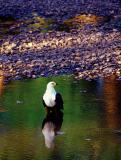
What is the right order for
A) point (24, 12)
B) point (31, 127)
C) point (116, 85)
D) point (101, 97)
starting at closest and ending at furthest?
point (31, 127) → point (101, 97) → point (116, 85) → point (24, 12)

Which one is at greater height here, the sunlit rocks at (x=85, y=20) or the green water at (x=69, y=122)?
the green water at (x=69, y=122)

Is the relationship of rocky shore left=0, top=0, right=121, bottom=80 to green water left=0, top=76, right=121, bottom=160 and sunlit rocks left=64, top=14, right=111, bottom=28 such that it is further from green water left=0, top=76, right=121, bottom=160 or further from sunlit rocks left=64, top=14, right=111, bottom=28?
green water left=0, top=76, right=121, bottom=160

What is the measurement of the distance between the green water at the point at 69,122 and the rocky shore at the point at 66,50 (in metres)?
2.22

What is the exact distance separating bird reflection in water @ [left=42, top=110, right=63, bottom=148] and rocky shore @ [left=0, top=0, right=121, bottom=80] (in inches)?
253

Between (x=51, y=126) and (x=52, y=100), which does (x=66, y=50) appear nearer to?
(x=52, y=100)

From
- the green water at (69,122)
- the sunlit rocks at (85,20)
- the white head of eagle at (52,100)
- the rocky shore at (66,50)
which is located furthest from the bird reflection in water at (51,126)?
the sunlit rocks at (85,20)

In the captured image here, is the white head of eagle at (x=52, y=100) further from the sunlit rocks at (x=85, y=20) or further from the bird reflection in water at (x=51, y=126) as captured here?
the sunlit rocks at (x=85, y=20)

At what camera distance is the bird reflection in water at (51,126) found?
566 inches

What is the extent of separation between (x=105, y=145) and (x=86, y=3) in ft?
112

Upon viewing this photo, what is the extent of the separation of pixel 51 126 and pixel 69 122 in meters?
0.52

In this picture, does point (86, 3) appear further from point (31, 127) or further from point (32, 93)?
point (31, 127)

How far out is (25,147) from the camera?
1376 centimetres

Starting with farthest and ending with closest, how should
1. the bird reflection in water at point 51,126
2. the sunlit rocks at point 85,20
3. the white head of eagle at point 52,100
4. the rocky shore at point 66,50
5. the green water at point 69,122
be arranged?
the sunlit rocks at point 85,20 → the rocky shore at point 66,50 → the white head of eagle at point 52,100 → the bird reflection in water at point 51,126 → the green water at point 69,122

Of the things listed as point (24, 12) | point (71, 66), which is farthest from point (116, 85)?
point (24, 12)
